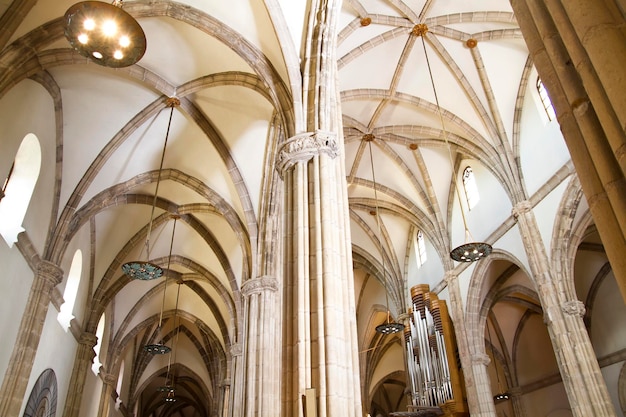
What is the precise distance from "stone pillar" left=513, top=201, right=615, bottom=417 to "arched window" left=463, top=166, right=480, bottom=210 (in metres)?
2.97

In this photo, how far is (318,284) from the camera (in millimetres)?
7617

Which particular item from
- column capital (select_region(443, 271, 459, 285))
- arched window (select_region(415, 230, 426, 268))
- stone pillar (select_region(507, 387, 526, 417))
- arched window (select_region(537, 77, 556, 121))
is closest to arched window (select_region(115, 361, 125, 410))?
arched window (select_region(415, 230, 426, 268))

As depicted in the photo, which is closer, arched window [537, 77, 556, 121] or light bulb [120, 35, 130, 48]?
light bulb [120, 35, 130, 48]

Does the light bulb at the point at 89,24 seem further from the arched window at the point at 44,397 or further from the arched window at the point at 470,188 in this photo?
the arched window at the point at 470,188

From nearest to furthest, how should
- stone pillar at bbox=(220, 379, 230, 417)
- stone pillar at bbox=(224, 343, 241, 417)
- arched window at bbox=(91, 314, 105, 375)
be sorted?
stone pillar at bbox=(224, 343, 241, 417) < arched window at bbox=(91, 314, 105, 375) < stone pillar at bbox=(220, 379, 230, 417)

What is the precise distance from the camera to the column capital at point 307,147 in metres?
8.84

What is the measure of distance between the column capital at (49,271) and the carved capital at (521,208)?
12015 millimetres

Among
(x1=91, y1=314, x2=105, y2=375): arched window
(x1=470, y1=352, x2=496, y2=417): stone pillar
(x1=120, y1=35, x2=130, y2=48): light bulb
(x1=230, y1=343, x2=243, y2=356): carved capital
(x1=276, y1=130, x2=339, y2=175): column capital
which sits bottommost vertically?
(x1=470, y1=352, x2=496, y2=417): stone pillar

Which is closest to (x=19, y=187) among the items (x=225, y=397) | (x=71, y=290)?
(x=71, y=290)

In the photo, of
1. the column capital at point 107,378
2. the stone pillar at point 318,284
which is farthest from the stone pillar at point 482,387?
the column capital at point 107,378

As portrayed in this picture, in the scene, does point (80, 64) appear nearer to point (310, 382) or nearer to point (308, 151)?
point (308, 151)

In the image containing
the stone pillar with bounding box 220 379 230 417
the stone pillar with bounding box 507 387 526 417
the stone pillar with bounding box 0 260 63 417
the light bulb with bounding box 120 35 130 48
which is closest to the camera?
the light bulb with bounding box 120 35 130 48

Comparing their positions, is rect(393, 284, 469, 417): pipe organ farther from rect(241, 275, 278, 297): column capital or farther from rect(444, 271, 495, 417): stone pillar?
rect(241, 275, 278, 297): column capital

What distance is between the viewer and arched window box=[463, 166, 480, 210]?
643 inches
